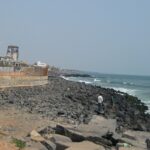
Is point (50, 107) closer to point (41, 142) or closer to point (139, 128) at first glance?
point (139, 128)

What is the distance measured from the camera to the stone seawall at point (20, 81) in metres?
32.7

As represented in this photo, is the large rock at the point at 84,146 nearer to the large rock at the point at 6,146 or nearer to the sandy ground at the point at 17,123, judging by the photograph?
the large rock at the point at 6,146

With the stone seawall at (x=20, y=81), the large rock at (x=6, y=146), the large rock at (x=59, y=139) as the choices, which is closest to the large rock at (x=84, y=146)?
the large rock at (x=59, y=139)

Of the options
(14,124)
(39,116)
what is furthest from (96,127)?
(39,116)

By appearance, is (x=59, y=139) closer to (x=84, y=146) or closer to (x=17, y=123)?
(x=84, y=146)

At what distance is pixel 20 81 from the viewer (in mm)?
36219

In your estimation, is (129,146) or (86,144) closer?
(86,144)

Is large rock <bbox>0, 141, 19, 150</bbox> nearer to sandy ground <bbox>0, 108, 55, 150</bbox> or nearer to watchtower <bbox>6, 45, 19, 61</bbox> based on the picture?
sandy ground <bbox>0, 108, 55, 150</bbox>

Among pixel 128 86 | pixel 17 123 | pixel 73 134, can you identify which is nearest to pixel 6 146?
pixel 73 134

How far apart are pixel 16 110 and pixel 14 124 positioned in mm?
4718

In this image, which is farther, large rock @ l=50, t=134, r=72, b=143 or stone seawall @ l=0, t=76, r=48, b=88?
stone seawall @ l=0, t=76, r=48, b=88

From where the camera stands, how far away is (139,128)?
19203mm

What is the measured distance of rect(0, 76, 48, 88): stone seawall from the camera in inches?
1287

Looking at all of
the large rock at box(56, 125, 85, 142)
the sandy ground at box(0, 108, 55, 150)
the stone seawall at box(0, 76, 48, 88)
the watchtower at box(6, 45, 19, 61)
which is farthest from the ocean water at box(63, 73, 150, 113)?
the large rock at box(56, 125, 85, 142)
